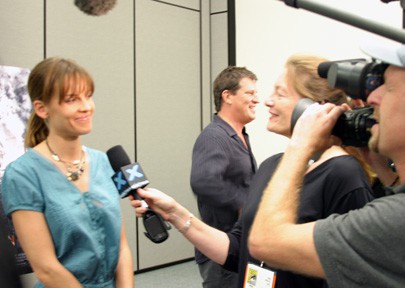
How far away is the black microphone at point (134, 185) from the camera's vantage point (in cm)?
150

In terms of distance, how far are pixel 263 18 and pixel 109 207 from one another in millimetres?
2708

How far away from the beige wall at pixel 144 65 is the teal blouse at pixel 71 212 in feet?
7.40

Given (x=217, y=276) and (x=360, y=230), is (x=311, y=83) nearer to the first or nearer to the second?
(x=360, y=230)

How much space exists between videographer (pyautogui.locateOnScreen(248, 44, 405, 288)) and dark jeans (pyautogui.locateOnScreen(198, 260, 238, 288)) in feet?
4.91

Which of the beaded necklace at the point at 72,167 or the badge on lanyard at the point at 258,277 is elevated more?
the beaded necklace at the point at 72,167

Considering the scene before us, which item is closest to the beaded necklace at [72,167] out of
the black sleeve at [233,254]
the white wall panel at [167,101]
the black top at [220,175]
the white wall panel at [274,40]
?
the black sleeve at [233,254]

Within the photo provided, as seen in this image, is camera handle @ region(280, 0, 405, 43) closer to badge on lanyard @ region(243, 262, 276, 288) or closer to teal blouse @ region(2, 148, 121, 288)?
badge on lanyard @ region(243, 262, 276, 288)

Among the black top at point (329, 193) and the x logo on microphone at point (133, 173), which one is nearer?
the black top at point (329, 193)

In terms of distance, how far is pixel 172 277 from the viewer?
14.8 ft

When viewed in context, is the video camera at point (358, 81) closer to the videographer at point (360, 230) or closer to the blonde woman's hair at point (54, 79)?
the videographer at point (360, 230)

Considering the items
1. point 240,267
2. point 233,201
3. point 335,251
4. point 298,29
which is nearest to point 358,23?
point 335,251

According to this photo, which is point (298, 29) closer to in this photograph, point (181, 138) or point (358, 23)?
point (181, 138)

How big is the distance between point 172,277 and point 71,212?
3.14 meters

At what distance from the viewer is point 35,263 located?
4.90ft
